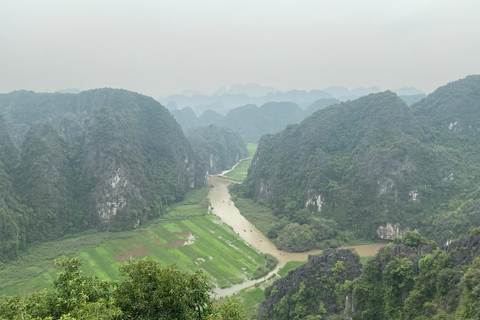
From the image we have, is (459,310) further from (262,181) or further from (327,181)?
(262,181)

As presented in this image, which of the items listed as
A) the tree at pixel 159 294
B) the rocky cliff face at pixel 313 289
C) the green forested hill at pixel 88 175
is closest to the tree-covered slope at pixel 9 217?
the green forested hill at pixel 88 175

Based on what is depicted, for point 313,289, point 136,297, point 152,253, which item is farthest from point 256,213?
point 136,297

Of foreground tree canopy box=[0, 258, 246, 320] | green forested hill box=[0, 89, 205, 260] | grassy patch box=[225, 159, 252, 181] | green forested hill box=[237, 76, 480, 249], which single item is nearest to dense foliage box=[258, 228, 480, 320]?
foreground tree canopy box=[0, 258, 246, 320]

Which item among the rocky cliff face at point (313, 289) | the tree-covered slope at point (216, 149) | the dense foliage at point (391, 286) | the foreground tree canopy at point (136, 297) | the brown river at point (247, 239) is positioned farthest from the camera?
the tree-covered slope at point (216, 149)

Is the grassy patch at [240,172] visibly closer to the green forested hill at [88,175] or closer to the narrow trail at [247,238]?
the green forested hill at [88,175]

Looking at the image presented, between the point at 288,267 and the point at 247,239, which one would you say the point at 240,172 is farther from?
the point at 288,267

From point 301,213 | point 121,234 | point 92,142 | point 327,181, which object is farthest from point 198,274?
point 92,142

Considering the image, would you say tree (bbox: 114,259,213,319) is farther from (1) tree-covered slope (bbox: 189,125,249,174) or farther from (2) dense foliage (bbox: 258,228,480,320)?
(1) tree-covered slope (bbox: 189,125,249,174)
